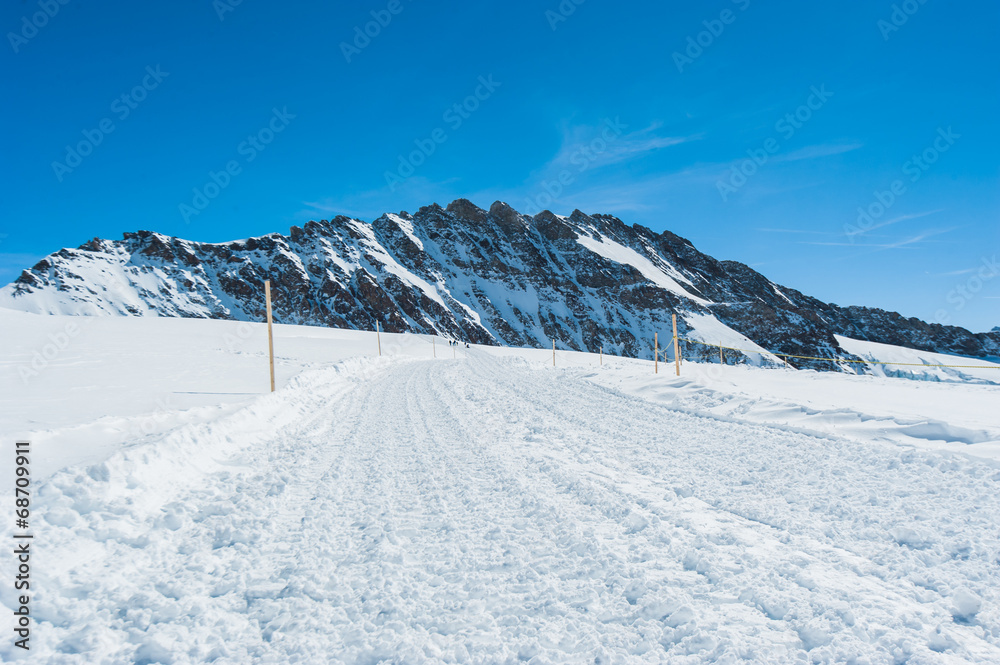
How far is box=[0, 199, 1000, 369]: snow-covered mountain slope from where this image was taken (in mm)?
142250

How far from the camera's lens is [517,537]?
4.21 metres

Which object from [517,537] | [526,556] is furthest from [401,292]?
[526,556]

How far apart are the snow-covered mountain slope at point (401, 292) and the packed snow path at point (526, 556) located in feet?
403

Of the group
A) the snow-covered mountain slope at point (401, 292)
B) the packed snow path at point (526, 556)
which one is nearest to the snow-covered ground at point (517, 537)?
the packed snow path at point (526, 556)

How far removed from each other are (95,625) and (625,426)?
7.54 m

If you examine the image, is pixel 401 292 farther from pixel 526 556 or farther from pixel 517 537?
pixel 526 556

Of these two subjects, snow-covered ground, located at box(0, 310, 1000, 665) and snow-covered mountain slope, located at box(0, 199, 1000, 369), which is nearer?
snow-covered ground, located at box(0, 310, 1000, 665)

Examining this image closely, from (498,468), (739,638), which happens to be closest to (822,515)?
(739,638)

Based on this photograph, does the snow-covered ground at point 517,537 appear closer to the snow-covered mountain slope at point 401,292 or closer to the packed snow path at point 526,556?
the packed snow path at point 526,556

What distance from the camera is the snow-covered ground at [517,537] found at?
289 cm

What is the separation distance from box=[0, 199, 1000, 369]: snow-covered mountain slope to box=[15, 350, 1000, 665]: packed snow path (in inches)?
4839

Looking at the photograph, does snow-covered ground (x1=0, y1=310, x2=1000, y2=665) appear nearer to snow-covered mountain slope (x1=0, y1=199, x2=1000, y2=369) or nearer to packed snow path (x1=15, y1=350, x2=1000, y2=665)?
packed snow path (x1=15, y1=350, x2=1000, y2=665)

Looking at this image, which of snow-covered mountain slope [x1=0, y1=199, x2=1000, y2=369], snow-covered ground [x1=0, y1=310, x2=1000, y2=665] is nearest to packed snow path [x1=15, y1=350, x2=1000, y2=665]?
snow-covered ground [x1=0, y1=310, x2=1000, y2=665]

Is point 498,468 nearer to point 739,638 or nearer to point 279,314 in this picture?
point 739,638
